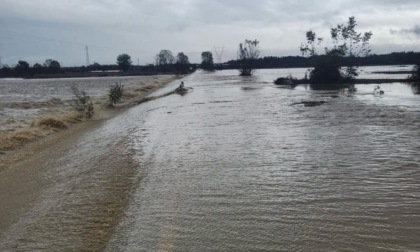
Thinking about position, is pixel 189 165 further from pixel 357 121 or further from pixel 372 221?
pixel 357 121

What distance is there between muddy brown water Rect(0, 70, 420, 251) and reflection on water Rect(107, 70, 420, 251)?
0.03 m

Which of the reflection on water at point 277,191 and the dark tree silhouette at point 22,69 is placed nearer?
the reflection on water at point 277,191

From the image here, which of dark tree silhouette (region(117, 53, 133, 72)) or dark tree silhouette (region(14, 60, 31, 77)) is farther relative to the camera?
dark tree silhouette (region(117, 53, 133, 72))

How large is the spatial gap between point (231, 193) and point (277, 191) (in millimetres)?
915

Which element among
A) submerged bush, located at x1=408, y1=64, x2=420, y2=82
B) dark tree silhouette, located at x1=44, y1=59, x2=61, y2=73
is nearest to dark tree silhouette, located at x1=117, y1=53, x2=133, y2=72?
dark tree silhouette, located at x1=44, y1=59, x2=61, y2=73

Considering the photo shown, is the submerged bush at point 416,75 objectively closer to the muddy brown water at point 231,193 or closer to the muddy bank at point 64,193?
the muddy brown water at point 231,193

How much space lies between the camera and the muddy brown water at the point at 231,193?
6148 mm

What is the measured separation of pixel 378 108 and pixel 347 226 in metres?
19.2

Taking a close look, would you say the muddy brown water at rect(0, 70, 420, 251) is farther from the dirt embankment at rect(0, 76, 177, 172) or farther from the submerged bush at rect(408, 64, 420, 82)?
the submerged bush at rect(408, 64, 420, 82)


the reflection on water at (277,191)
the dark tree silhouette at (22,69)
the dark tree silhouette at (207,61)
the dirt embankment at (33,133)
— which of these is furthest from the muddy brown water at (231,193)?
the dark tree silhouette at (207,61)

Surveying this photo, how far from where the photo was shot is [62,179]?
10.4 metres

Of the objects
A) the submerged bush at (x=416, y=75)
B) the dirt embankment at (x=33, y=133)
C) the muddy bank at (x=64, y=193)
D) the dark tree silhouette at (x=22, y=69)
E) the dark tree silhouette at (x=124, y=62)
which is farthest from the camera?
the dark tree silhouette at (x=124, y=62)

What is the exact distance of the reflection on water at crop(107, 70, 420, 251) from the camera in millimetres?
6055

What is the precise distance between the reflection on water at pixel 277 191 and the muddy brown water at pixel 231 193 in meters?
0.03
